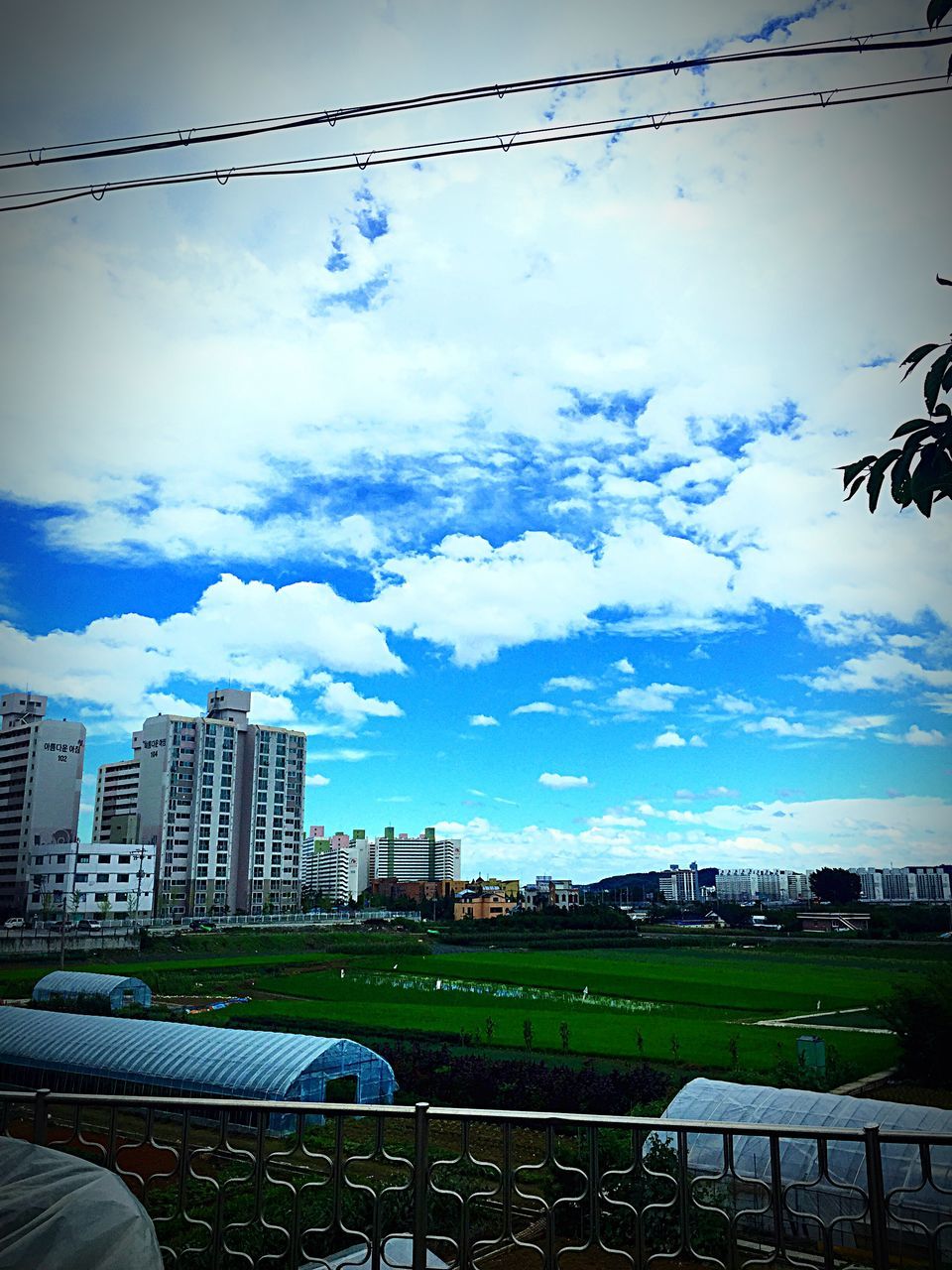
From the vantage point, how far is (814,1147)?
5.89 m

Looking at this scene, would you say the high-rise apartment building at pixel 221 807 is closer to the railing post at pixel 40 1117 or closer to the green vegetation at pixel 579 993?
the green vegetation at pixel 579 993

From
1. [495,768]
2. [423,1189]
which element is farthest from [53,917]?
[423,1189]

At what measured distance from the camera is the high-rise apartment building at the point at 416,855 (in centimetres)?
8394

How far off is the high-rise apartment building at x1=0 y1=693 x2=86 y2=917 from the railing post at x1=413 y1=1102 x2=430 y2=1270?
22544mm

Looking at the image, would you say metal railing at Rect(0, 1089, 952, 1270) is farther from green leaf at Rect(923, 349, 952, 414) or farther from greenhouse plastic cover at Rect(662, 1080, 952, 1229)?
green leaf at Rect(923, 349, 952, 414)

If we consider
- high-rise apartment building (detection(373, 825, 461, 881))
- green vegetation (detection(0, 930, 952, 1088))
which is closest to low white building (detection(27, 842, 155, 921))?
green vegetation (detection(0, 930, 952, 1088))

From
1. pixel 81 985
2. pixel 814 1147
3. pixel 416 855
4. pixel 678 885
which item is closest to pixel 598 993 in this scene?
pixel 678 885

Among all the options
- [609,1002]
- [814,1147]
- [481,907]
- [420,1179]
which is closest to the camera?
[420,1179]

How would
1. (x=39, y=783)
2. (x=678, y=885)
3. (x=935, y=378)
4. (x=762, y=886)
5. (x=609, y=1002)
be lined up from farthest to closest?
(x=39, y=783) → (x=678, y=885) → (x=762, y=886) → (x=609, y=1002) → (x=935, y=378)

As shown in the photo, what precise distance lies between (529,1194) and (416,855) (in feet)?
284

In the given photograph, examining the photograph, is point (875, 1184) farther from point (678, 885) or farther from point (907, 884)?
point (678, 885)

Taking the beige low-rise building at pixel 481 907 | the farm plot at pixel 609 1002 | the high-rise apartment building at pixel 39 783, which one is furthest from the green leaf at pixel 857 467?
the beige low-rise building at pixel 481 907

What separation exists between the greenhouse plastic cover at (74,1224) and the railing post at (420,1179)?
879 millimetres

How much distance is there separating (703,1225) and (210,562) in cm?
2220
